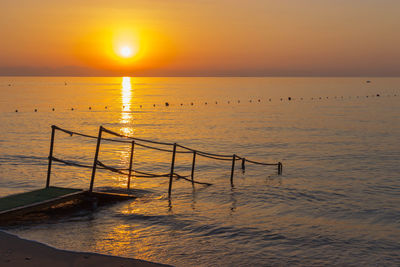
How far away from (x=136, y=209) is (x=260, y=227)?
19.8ft

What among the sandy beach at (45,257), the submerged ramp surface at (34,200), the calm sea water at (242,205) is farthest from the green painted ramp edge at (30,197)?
the sandy beach at (45,257)

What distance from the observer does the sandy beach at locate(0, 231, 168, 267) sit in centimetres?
1220

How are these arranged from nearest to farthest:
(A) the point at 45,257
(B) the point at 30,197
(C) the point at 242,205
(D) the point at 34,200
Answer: (A) the point at 45,257
(D) the point at 34,200
(B) the point at 30,197
(C) the point at 242,205

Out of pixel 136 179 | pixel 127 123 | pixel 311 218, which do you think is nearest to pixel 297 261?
pixel 311 218

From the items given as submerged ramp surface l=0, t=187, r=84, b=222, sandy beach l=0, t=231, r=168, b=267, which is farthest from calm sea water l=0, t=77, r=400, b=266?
sandy beach l=0, t=231, r=168, b=267

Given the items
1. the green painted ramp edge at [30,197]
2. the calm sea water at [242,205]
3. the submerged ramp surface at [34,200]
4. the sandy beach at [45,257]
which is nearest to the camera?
the sandy beach at [45,257]

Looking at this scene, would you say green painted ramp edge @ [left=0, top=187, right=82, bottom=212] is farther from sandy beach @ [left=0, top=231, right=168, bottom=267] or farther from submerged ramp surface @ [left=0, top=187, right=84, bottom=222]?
sandy beach @ [left=0, top=231, right=168, bottom=267]

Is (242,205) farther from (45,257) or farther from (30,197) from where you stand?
(45,257)

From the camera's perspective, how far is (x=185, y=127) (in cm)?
7056

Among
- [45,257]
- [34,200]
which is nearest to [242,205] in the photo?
[34,200]

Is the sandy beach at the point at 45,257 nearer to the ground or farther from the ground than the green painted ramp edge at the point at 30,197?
nearer to the ground

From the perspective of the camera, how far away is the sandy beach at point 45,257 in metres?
→ 12.2

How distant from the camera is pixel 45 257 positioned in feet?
41.8

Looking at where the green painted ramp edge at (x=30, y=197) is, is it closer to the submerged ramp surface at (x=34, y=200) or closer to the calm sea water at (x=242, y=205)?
the submerged ramp surface at (x=34, y=200)
